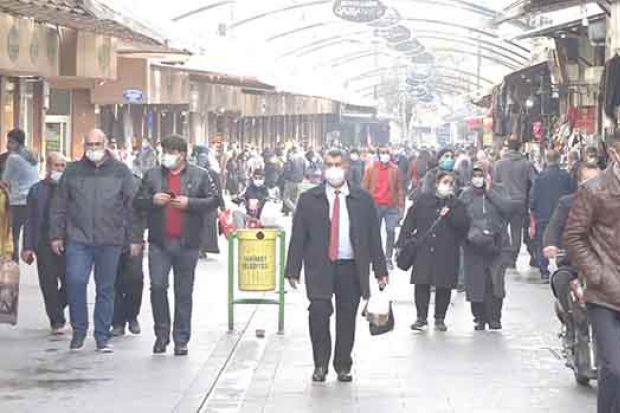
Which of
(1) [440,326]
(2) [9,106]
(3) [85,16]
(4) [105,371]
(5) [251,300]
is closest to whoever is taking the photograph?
(4) [105,371]

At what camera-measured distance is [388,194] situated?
2395 cm

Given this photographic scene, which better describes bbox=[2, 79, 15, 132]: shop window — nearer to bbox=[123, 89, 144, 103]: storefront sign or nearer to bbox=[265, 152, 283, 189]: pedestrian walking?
bbox=[123, 89, 144, 103]: storefront sign

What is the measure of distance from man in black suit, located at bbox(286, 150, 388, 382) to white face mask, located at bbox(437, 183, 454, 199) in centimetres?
331

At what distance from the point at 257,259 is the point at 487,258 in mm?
2288

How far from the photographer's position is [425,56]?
77125 mm

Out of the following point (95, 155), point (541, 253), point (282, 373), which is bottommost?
point (282, 373)

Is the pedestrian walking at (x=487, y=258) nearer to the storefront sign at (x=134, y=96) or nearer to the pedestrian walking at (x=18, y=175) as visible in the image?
the pedestrian walking at (x=18, y=175)

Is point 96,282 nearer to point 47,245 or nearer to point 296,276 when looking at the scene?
point 47,245

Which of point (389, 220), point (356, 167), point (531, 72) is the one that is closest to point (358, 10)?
point (356, 167)

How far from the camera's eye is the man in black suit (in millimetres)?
12602

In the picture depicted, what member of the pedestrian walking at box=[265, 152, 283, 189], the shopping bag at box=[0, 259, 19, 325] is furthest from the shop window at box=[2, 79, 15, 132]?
the pedestrian walking at box=[265, 152, 283, 189]

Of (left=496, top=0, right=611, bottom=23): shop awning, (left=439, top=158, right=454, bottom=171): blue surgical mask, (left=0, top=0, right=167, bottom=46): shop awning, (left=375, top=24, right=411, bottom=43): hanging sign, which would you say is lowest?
(left=439, top=158, right=454, bottom=171): blue surgical mask

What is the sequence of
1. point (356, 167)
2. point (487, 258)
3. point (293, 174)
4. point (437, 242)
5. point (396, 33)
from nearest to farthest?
point (437, 242), point (487, 258), point (356, 167), point (293, 174), point (396, 33)

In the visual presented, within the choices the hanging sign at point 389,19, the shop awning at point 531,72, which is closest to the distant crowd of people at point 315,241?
the shop awning at point 531,72
